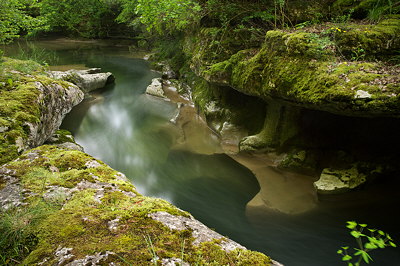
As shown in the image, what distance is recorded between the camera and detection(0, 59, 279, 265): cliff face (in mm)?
1784

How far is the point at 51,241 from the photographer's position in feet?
6.20

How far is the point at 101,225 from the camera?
2051 millimetres

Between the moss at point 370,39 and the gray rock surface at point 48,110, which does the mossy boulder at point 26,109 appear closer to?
the gray rock surface at point 48,110

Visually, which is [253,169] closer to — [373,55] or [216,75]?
[216,75]

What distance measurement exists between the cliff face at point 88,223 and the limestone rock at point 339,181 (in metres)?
4.69

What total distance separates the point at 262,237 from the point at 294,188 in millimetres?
1779

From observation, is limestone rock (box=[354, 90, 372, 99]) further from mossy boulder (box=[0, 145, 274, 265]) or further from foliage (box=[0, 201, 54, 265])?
foliage (box=[0, 201, 54, 265])

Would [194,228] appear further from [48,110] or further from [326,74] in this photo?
[48,110]

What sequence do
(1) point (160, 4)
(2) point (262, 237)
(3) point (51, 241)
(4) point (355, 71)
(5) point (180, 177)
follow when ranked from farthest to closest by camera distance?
(1) point (160, 4), (5) point (180, 177), (2) point (262, 237), (4) point (355, 71), (3) point (51, 241)

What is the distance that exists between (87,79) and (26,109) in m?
10.1

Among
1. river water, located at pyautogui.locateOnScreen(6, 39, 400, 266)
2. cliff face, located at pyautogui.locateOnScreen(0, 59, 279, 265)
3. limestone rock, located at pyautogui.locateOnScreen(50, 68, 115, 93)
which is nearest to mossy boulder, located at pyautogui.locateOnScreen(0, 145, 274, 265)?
cliff face, located at pyautogui.locateOnScreen(0, 59, 279, 265)

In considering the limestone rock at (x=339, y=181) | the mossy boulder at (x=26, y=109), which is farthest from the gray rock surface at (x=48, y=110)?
the limestone rock at (x=339, y=181)

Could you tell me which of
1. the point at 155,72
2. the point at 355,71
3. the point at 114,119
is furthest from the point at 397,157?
the point at 155,72

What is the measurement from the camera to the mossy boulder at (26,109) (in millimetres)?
3990
